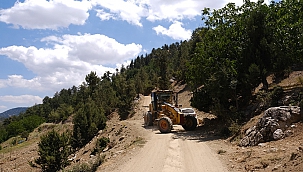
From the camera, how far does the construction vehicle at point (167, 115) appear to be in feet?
→ 69.6

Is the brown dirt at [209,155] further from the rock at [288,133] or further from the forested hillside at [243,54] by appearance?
the forested hillside at [243,54]

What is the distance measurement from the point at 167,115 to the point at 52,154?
1156cm

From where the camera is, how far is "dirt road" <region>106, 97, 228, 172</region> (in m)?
11.3

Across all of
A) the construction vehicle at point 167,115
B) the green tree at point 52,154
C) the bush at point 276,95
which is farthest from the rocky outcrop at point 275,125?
the green tree at point 52,154

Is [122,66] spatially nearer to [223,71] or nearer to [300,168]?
[223,71]

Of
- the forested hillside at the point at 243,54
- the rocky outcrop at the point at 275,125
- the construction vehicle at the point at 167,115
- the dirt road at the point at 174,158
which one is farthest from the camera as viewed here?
the construction vehicle at the point at 167,115

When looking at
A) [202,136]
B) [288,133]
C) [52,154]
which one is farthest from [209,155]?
[52,154]

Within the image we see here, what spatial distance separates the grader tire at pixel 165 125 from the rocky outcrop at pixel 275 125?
279 inches

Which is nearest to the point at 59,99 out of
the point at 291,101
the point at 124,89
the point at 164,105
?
the point at 124,89

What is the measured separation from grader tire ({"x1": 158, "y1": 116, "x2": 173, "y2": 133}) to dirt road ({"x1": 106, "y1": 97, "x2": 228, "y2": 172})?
323 cm

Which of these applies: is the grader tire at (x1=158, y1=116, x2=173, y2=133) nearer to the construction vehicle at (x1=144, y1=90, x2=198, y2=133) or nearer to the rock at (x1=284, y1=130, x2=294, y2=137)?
the construction vehicle at (x1=144, y1=90, x2=198, y2=133)

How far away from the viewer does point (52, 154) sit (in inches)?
981

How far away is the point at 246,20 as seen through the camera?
70.2 ft

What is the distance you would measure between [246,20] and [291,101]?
Answer: 8.22 metres
